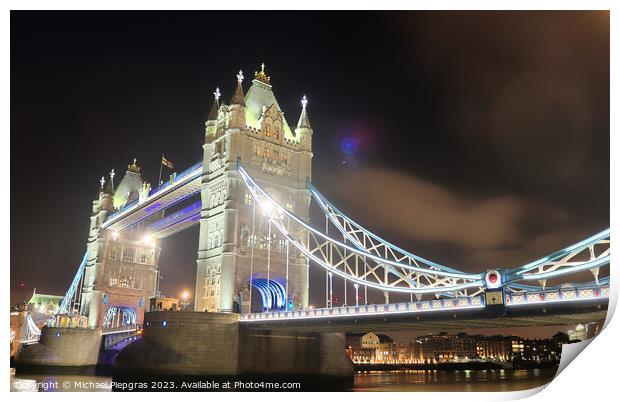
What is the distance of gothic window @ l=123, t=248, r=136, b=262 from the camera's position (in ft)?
202

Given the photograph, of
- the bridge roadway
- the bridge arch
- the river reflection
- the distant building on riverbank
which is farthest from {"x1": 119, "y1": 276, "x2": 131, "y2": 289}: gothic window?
the distant building on riverbank

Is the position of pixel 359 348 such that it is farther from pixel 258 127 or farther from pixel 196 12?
pixel 196 12

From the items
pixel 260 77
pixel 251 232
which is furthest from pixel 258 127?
pixel 251 232

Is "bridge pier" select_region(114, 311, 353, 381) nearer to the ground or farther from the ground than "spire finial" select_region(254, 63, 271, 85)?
nearer to the ground

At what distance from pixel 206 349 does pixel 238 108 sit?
52.5 ft

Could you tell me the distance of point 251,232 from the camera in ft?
127

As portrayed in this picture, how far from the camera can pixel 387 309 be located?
80.4 ft

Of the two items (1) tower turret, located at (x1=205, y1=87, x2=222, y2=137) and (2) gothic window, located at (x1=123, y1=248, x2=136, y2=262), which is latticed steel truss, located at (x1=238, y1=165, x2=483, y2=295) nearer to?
(1) tower turret, located at (x1=205, y1=87, x2=222, y2=137)

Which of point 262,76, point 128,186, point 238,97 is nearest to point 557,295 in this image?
point 238,97

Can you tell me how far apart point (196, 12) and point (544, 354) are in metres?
98.4

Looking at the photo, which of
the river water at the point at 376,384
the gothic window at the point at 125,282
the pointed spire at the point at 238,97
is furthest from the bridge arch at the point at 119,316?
the pointed spire at the point at 238,97

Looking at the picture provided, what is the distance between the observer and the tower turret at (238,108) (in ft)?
130

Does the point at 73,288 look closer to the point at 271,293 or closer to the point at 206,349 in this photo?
the point at 271,293

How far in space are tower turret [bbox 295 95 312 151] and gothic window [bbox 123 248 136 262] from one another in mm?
27747
